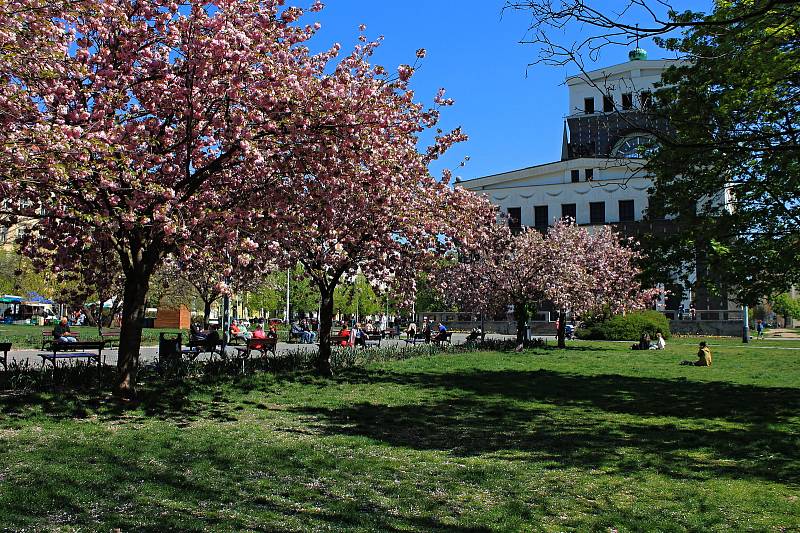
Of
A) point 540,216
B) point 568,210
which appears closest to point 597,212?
point 568,210

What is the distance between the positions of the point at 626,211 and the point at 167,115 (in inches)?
2415

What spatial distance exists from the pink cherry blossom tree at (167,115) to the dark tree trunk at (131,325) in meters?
0.02

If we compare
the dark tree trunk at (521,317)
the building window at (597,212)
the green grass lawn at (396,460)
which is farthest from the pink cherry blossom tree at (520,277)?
the building window at (597,212)

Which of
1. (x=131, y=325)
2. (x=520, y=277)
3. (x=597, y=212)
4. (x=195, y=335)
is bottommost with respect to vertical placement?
(x=195, y=335)

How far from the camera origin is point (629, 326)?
45.4 meters

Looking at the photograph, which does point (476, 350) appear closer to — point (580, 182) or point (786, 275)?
point (786, 275)

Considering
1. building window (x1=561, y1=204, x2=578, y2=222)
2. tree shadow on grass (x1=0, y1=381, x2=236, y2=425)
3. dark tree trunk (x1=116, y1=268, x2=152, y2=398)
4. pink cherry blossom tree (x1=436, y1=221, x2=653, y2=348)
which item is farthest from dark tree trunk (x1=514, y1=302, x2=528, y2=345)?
building window (x1=561, y1=204, x2=578, y2=222)

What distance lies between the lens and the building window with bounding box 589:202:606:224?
6794 centimetres

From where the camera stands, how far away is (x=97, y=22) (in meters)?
10.2

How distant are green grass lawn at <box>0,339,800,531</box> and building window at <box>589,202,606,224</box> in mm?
54915

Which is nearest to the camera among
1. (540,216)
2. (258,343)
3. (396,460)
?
(396,460)

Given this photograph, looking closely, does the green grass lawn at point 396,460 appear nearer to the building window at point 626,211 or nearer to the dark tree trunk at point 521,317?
the dark tree trunk at point 521,317

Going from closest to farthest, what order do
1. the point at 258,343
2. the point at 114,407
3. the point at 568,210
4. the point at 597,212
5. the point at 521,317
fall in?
the point at 114,407
the point at 258,343
the point at 521,317
the point at 597,212
the point at 568,210

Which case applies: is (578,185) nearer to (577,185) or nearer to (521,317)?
(577,185)
